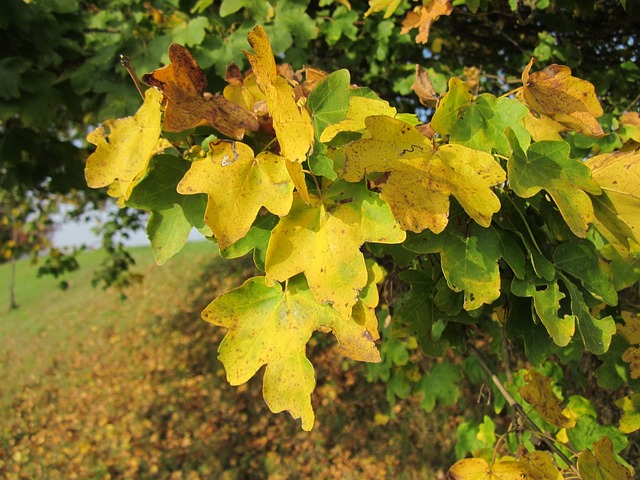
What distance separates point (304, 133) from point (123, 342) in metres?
6.35

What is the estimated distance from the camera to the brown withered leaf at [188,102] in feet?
2.43

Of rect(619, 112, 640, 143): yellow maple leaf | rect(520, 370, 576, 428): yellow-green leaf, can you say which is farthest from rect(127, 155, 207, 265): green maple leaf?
rect(619, 112, 640, 143): yellow maple leaf

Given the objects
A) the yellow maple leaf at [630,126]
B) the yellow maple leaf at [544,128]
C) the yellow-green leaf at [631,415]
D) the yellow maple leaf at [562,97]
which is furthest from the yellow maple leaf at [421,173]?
the yellow maple leaf at [630,126]

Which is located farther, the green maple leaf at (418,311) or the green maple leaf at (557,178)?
the green maple leaf at (418,311)

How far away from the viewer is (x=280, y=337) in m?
0.83

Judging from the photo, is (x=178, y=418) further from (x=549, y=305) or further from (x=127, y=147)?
(x=549, y=305)

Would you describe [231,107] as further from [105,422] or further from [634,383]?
[105,422]

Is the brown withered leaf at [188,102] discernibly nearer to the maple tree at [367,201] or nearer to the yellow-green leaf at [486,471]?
the maple tree at [367,201]

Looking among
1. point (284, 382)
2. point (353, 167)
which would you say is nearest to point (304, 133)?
point (353, 167)

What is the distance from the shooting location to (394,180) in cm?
72

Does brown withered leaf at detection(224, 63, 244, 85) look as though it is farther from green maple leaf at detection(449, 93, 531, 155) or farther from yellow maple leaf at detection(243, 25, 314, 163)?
green maple leaf at detection(449, 93, 531, 155)

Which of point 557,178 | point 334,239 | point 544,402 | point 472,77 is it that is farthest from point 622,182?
point 472,77

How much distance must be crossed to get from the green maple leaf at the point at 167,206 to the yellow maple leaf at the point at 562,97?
555 millimetres

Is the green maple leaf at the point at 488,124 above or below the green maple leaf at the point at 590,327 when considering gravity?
above
